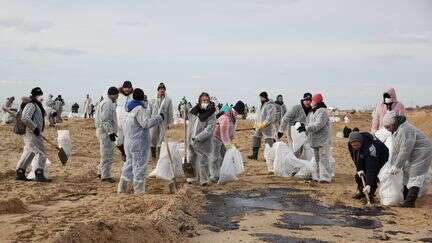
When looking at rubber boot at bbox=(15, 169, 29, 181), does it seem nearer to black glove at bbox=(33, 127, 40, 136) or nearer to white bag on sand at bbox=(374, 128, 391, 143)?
black glove at bbox=(33, 127, 40, 136)

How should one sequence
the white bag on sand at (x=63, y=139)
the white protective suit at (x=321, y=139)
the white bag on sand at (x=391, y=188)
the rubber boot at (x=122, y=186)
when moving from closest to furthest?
the white bag on sand at (x=391, y=188) → the rubber boot at (x=122, y=186) → the white protective suit at (x=321, y=139) → the white bag on sand at (x=63, y=139)

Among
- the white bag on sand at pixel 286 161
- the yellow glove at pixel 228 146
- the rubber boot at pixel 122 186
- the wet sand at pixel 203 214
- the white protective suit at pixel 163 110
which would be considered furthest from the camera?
the white protective suit at pixel 163 110

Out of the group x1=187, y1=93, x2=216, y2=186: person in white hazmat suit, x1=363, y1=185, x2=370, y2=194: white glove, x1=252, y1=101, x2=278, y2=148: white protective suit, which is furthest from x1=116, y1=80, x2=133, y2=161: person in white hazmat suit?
x1=363, y1=185, x2=370, y2=194: white glove

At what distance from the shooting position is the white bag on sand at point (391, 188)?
8078 mm

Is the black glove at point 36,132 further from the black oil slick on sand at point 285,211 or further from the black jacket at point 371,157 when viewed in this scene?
the black jacket at point 371,157

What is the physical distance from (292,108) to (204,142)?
280 cm

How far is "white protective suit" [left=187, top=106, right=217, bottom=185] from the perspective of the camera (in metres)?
9.88

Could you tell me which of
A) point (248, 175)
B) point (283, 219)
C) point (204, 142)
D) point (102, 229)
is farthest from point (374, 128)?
point (102, 229)

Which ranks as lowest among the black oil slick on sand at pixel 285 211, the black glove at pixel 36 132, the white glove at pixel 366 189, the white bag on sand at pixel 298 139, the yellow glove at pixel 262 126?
the black oil slick on sand at pixel 285 211

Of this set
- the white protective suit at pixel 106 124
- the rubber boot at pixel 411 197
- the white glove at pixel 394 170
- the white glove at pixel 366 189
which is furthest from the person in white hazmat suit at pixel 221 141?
the rubber boot at pixel 411 197

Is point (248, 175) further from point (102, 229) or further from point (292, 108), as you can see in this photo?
point (102, 229)

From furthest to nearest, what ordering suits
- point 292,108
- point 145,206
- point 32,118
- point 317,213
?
point 292,108 < point 32,118 < point 317,213 < point 145,206

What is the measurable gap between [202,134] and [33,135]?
2.99 meters

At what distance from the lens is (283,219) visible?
710 centimetres
